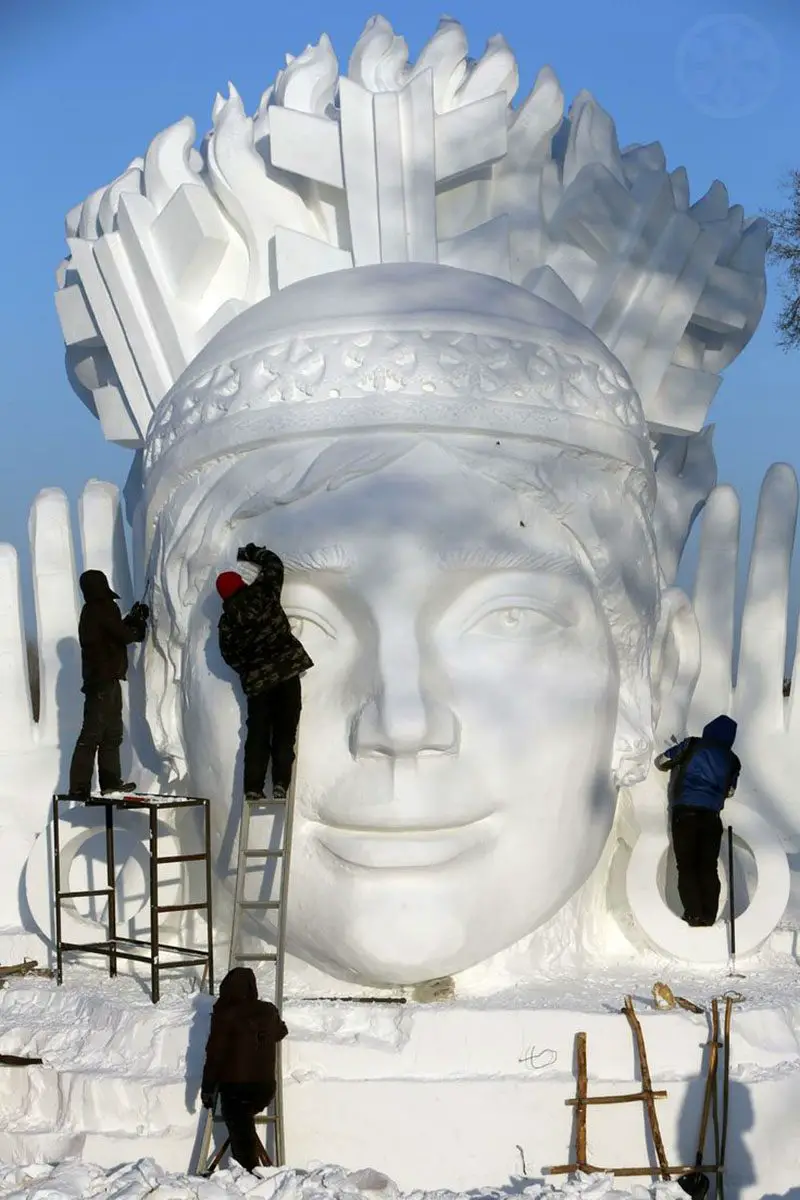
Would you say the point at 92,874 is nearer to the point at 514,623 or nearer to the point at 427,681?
the point at 427,681

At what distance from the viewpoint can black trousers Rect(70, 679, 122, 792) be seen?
8.44m

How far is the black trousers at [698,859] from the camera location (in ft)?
27.4

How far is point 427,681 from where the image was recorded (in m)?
7.30

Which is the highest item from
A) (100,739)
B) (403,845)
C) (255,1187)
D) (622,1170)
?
(100,739)

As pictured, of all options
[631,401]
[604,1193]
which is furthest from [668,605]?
[604,1193]

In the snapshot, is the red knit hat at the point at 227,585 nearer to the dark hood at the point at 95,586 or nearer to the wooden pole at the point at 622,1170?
the dark hood at the point at 95,586

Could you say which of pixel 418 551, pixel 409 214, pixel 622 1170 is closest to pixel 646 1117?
pixel 622 1170

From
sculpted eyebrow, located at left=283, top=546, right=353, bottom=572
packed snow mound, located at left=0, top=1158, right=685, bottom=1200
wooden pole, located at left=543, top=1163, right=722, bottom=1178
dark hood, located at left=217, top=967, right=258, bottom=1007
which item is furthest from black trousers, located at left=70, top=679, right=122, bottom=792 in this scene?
wooden pole, located at left=543, top=1163, right=722, bottom=1178

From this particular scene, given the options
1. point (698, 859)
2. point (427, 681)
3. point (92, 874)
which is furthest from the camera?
point (92, 874)

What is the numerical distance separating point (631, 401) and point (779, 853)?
2.42 m

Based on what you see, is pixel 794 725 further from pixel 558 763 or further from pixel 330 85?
pixel 330 85

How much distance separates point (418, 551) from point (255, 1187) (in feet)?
9.24

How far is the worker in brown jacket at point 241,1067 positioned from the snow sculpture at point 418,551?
1040 millimetres

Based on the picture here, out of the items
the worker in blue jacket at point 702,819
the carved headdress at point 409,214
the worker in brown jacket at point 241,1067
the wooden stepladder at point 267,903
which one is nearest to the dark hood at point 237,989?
the worker in brown jacket at point 241,1067
